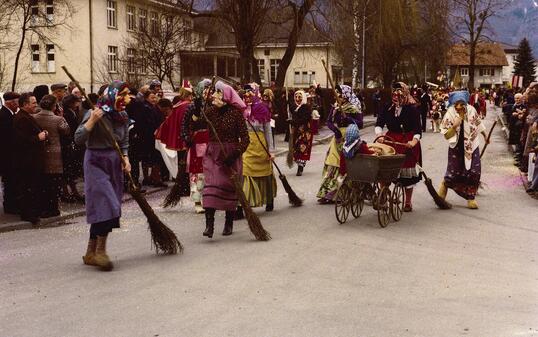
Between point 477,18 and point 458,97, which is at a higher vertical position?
point 477,18

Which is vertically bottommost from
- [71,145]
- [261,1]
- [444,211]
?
[444,211]

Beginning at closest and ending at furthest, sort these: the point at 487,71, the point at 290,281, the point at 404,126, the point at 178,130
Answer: the point at 290,281
the point at 404,126
the point at 178,130
the point at 487,71

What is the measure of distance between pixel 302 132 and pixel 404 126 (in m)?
6.06

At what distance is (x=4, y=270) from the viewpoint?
26.3ft

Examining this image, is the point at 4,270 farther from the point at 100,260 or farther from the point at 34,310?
the point at 34,310

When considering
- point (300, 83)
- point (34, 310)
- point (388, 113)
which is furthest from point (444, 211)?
point (300, 83)

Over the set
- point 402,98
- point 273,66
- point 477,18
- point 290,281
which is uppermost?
point 477,18

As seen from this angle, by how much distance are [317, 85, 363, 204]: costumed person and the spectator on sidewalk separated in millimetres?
4035

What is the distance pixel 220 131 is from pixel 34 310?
396 cm

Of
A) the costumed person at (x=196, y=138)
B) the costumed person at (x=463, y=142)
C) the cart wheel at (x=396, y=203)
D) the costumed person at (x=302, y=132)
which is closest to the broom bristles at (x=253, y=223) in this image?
the costumed person at (x=196, y=138)

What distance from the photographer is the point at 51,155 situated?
11656mm

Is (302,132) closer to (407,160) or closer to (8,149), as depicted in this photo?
(407,160)

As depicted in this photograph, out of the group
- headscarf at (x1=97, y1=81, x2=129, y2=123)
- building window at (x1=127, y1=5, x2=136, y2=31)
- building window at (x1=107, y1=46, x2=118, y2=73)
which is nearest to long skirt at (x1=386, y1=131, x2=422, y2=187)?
headscarf at (x1=97, y1=81, x2=129, y2=123)

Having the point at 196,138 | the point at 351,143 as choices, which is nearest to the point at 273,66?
the point at 196,138
